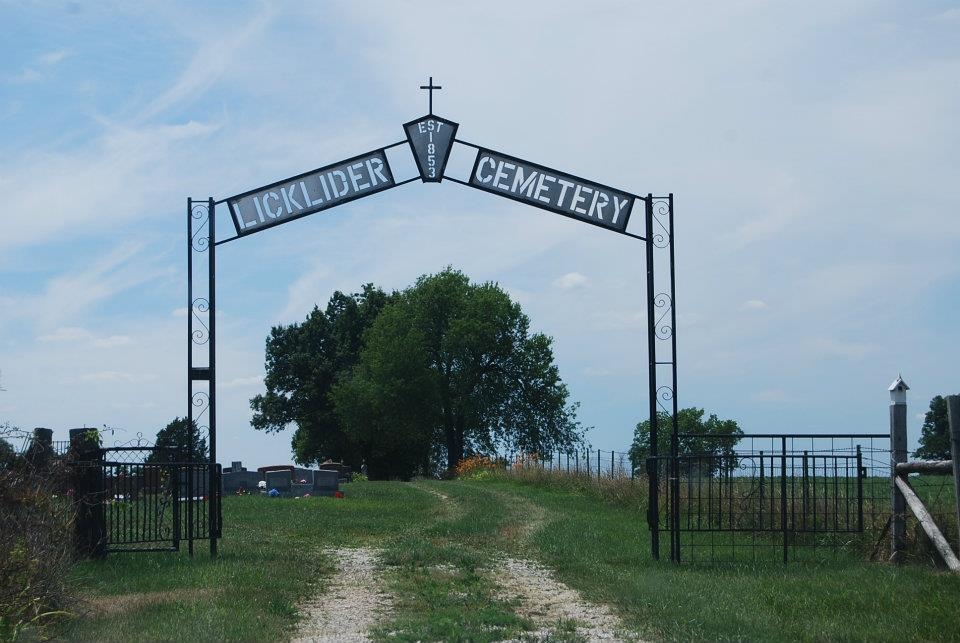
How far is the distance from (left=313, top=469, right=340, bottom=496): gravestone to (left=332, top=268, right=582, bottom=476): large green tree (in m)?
26.6

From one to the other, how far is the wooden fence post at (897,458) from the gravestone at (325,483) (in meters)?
23.3

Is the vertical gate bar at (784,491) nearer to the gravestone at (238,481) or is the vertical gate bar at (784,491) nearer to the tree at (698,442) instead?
the tree at (698,442)

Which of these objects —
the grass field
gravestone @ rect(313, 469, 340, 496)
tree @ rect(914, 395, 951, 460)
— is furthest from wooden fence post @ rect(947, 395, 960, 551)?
tree @ rect(914, 395, 951, 460)

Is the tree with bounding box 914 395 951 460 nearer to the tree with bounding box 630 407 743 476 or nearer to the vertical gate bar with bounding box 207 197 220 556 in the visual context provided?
the tree with bounding box 630 407 743 476

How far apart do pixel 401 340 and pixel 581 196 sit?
159 feet

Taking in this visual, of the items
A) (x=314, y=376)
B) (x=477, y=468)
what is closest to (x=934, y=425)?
(x=477, y=468)

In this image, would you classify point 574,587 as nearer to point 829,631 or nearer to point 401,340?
point 829,631

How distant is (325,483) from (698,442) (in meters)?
20.7

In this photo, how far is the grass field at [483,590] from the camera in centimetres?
948

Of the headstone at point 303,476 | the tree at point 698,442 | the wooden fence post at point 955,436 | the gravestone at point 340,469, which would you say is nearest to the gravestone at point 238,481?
the headstone at point 303,476

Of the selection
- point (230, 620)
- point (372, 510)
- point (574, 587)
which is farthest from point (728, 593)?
point (372, 510)

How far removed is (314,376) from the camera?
238 ft

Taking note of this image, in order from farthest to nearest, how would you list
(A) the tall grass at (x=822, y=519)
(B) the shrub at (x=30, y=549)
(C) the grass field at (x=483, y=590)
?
1. (A) the tall grass at (x=822, y=519)
2. (B) the shrub at (x=30, y=549)
3. (C) the grass field at (x=483, y=590)

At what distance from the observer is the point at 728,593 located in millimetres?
11555
